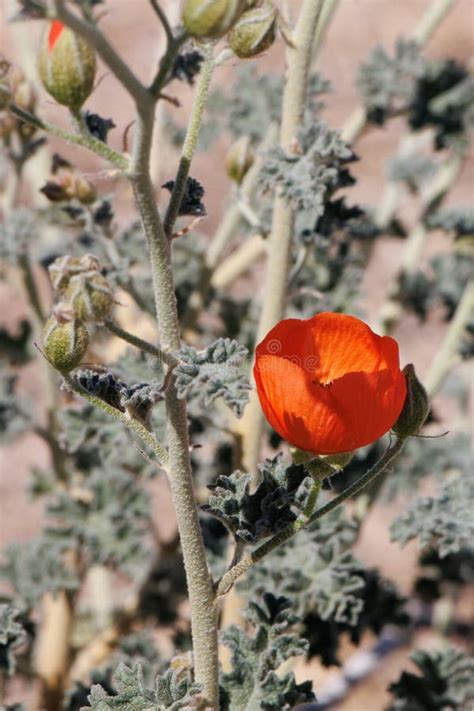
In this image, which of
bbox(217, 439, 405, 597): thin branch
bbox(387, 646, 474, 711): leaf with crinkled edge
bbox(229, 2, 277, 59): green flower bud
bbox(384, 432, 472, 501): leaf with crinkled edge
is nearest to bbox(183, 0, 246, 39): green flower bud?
bbox(229, 2, 277, 59): green flower bud

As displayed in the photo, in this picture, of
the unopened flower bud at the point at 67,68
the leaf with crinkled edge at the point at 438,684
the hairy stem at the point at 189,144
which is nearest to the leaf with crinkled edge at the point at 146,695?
the hairy stem at the point at 189,144

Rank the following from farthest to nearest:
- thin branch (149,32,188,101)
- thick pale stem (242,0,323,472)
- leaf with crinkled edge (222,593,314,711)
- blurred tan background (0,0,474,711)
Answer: blurred tan background (0,0,474,711) < thick pale stem (242,0,323,472) < leaf with crinkled edge (222,593,314,711) < thin branch (149,32,188,101)

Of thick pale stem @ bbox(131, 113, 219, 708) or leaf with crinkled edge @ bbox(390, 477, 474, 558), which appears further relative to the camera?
leaf with crinkled edge @ bbox(390, 477, 474, 558)

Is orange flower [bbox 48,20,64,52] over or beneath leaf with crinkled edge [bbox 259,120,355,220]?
beneath

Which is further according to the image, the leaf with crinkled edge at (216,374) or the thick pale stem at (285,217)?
the thick pale stem at (285,217)

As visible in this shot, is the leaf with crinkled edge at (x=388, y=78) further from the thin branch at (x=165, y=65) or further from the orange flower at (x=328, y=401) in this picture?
the thin branch at (x=165, y=65)

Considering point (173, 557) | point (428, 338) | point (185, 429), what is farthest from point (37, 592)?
point (428, 338)

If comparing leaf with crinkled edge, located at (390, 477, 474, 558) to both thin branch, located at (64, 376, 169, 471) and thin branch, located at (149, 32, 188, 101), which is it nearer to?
thin branch, located at (64, 376, 169, 471)

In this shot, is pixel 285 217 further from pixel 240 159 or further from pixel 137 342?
pixel 137 342
